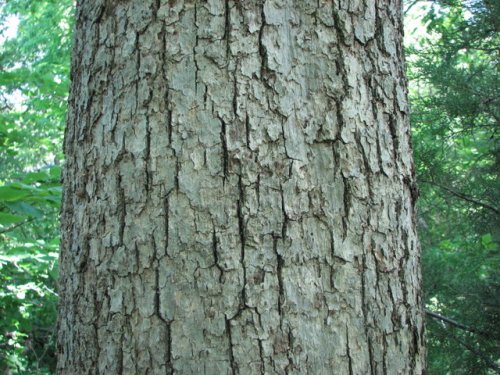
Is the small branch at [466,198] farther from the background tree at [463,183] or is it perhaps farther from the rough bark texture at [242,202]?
the rough bark texture at [242,202]

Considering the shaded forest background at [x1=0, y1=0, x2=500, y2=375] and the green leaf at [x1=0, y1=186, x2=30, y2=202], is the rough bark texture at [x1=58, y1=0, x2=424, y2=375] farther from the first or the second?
the shaded forest background at [x1=0, y1=0, x2=500, y2=375]

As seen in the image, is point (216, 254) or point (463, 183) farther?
point (463, 183)

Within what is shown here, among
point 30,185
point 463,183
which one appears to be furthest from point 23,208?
point 463,183

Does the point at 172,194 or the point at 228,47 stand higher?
the point at 228,47

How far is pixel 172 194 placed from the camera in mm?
995

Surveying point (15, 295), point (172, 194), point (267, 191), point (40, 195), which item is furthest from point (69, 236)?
point (15, 295)

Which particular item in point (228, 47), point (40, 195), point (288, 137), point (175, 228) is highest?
point (40, 195)

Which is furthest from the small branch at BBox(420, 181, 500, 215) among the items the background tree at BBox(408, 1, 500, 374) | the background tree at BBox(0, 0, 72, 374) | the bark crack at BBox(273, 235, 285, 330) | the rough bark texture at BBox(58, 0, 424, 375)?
the bark crack at BBox(273, 235, 285, 330)

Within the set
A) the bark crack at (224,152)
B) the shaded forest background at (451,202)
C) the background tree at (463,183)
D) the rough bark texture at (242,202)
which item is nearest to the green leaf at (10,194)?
the shaded forest background at (451,202)

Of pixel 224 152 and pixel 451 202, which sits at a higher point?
pixel 451 202

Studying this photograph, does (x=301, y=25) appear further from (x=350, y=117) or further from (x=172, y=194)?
(x=172, y=194)

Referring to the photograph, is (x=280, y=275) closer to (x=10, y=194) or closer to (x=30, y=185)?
(x=10, y=194)

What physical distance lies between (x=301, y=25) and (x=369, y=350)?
0.66m

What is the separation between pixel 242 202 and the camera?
0.98 meters
